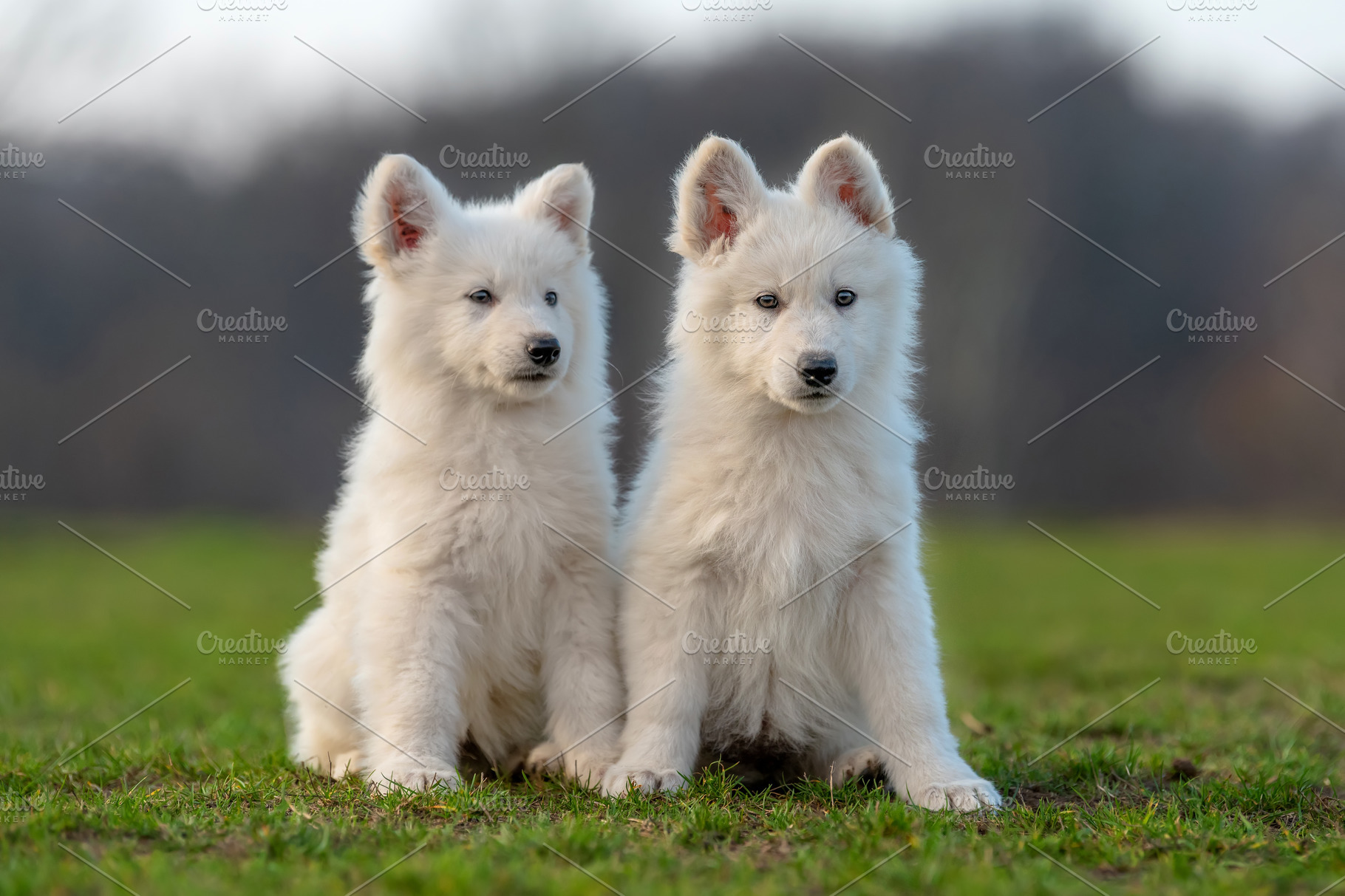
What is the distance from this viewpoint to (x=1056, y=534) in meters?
19.2

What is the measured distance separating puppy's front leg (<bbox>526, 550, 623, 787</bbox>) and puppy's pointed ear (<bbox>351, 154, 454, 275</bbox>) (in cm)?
159

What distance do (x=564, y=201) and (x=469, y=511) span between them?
159 cm

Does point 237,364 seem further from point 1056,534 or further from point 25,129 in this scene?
point 1056,534

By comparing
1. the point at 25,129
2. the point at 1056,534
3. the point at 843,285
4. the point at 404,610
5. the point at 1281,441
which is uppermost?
the point at 25,129

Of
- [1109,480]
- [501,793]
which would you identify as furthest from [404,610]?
[1109,480]

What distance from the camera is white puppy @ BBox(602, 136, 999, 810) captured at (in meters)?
4.32

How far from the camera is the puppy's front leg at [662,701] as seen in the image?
170 inches

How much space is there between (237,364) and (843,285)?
16.6 meters

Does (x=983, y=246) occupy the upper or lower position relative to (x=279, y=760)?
upper

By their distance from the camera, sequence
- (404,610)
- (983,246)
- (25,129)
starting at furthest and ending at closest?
(983,246) → (25,129) → (404,610)
